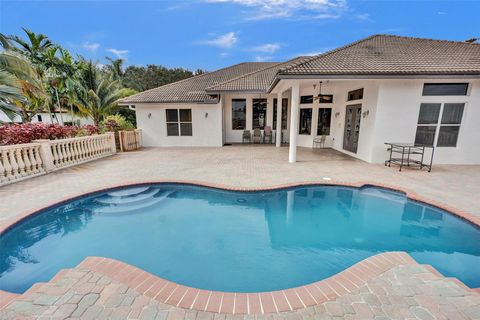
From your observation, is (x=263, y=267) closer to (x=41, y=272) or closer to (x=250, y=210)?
(x=250, y=210)

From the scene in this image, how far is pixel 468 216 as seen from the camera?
13.6 feet

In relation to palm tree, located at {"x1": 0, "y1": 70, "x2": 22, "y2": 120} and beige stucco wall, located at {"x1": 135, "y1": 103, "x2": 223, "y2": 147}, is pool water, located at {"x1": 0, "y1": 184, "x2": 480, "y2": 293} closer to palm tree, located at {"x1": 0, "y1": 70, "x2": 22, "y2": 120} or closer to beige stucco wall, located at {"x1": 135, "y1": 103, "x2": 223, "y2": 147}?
palm tree, located at {"x1": 0, "y1": 70, "x2": 22, "y2": 120}

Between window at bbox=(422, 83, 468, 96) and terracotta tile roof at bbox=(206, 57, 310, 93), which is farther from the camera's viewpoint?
terracotta tile roof at bbox=(206, 57, 310, 93)

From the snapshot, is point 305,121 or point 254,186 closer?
point 254,186

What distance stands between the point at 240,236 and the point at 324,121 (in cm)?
966

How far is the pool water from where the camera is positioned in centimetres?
320

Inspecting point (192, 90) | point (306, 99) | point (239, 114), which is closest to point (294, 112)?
point (306, 99)

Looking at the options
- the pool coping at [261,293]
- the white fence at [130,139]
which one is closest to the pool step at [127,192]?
the pool coping at [261,293]

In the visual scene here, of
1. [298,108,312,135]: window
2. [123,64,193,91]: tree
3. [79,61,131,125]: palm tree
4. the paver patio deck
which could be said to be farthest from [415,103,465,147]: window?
[123,64,193,91]: tree

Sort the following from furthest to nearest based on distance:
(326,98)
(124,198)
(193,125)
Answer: (193,125) < (326,98) < (124,198)

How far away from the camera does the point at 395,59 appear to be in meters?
7.96

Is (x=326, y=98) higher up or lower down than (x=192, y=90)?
lower down

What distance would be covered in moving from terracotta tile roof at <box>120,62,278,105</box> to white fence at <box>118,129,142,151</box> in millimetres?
1819

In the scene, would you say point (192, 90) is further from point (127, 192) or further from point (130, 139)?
point (127, 192)
